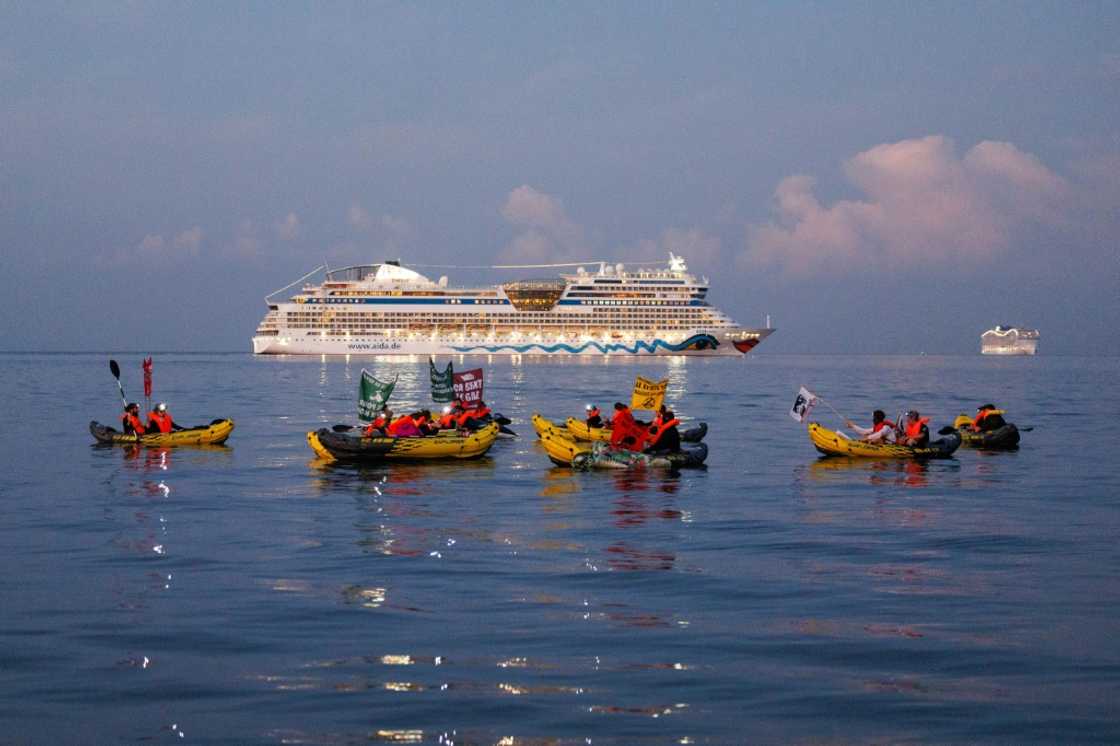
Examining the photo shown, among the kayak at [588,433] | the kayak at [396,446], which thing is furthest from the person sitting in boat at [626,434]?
the kayak at [588,433]

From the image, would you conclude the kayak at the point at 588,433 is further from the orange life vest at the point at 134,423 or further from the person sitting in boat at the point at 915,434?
the orange life vest at the point at 134,423

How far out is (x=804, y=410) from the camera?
89.5 ft

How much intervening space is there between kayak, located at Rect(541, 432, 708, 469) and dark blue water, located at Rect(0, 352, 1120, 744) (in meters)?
0.81

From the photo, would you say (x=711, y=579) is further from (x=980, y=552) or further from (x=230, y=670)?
(x=230, y=670)

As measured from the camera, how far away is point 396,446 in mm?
26359

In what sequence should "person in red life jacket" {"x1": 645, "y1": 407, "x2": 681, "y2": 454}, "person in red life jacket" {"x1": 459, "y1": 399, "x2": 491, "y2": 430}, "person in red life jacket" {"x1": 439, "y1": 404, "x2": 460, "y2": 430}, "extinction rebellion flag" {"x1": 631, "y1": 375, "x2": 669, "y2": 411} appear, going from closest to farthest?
"person in red life jacket" {"x1": 645, "y1": 407, "x2": 681, "y2": 454} < "extinction rebellion flag" {"x1": 631, "y1": 375, "x2": 669, "y2": 411} < "person in red life jacket" {"x1": 439, "y1": 404, "x2": 460, "y2": 430} < "person in red life jacket" {"x1": 459, "y1": 399, "x2": 491, "y2": 430}

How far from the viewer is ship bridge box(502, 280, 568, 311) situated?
489ft

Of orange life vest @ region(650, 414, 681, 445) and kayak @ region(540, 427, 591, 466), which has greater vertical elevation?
orange life vest @ region(650, 414, 681, 445)

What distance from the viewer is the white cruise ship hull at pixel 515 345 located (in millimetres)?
147750

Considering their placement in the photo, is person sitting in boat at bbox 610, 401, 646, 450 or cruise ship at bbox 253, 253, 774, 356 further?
cruise ship at bbox 253, 253, 774, 356

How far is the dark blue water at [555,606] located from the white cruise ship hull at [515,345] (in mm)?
122128

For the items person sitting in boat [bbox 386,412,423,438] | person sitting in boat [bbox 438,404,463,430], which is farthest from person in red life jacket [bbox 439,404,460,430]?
person sitting in boat [bbox 386,412,423,438]

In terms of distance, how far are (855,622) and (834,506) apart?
9.13 m

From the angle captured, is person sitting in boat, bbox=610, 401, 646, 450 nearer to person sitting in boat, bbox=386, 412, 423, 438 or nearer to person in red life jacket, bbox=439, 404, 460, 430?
person sitting in boat, bbox=386, 412, 423, 438
